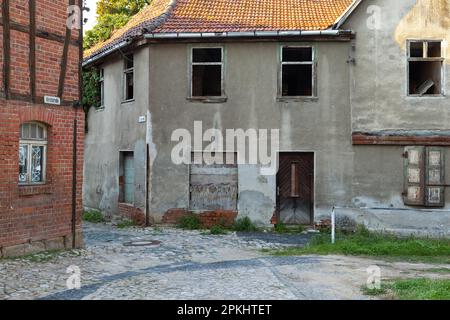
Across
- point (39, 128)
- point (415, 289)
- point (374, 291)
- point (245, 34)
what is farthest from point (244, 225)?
point (415, 289)

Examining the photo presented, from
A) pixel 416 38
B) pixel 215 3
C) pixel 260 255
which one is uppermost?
pixel 215 3

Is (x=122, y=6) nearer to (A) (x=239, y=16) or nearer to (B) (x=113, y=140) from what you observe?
(B) (x=113, y=140)

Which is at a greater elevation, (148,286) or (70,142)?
(70,142)

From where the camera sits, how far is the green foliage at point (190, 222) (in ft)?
50.3

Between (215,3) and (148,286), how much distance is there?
11931 mm

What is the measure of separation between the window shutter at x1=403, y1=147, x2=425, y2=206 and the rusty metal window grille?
9863 millimetres

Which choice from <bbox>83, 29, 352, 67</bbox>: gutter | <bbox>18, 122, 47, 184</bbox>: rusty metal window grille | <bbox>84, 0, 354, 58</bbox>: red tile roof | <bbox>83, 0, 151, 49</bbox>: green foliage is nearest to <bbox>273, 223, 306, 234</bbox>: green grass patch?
<bbox>83, 29, 352, 67</bbox>: gutter

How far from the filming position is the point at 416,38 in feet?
50.0

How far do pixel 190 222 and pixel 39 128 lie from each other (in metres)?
5.86

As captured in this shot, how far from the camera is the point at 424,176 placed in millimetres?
14852

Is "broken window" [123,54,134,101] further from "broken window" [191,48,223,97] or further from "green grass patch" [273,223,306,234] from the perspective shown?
"green grass patch" [273,223,306,234]
